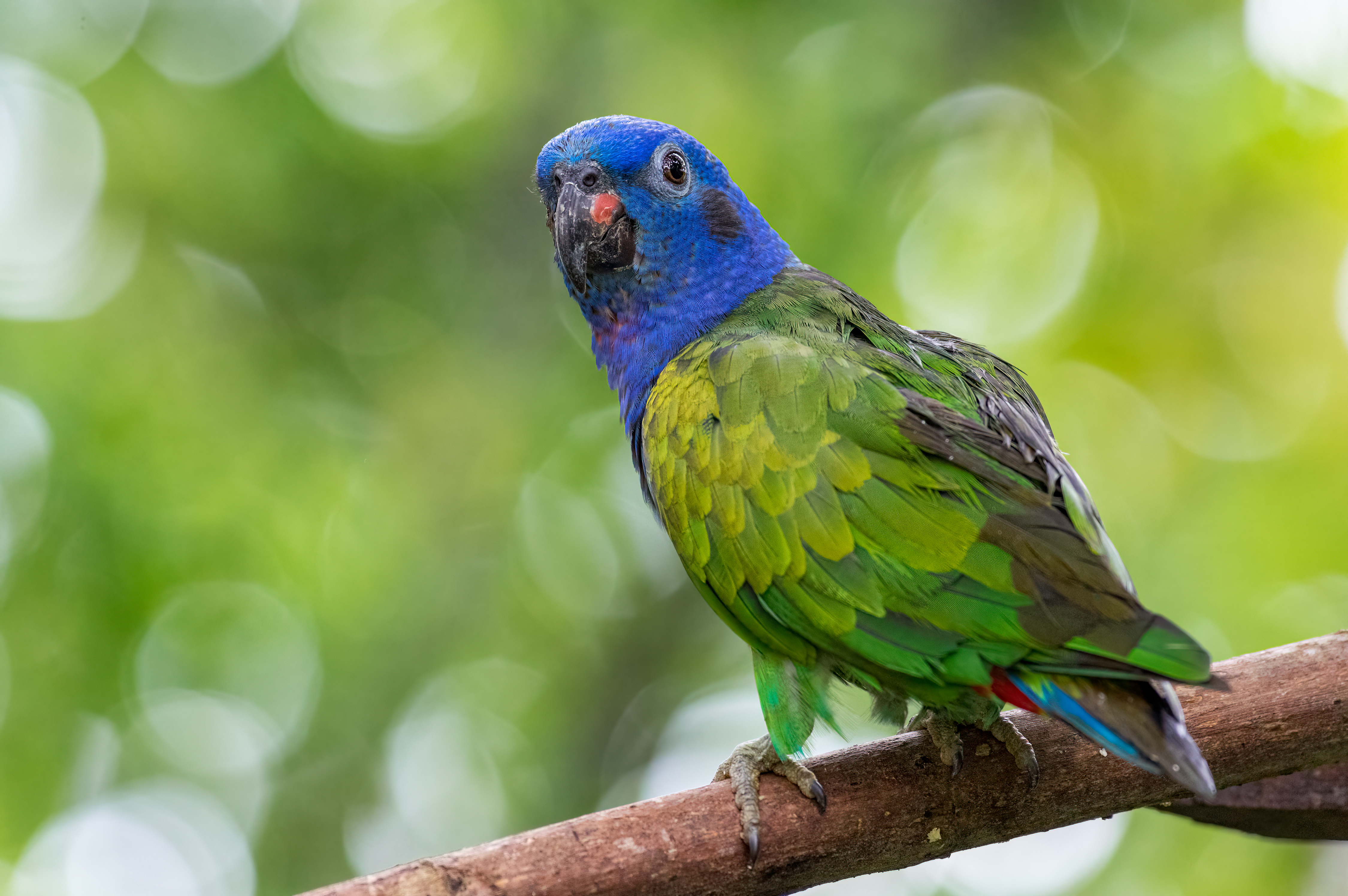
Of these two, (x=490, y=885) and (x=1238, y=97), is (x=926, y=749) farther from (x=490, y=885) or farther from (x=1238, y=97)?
(x=1238, y=97)

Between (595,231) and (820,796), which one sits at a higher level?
(595,231)

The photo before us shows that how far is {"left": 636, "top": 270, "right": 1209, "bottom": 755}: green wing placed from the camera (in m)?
2.94

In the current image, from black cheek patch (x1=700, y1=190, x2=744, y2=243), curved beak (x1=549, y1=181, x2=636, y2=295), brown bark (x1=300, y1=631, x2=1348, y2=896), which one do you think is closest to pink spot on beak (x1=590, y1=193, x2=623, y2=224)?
curved beak (x1=549, y1=181, x2=636, y2=295)

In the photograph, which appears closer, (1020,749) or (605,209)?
(1020,749)

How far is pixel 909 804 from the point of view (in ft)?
11.0

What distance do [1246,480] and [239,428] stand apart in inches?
282

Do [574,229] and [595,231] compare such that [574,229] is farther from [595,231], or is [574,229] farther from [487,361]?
[487,361]

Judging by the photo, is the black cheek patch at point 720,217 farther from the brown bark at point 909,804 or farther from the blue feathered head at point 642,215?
the brown bark at point 909,804

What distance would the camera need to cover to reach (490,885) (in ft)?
9.53

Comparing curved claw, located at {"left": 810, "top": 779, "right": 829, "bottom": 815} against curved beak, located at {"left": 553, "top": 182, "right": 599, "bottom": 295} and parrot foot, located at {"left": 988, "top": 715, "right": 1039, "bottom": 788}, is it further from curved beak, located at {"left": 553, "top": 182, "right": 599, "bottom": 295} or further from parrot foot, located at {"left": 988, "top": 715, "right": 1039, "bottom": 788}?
curved beak, located at {"left": 553, "top": 182, "right": 599, "bottom": 295}

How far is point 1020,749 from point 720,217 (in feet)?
7.41

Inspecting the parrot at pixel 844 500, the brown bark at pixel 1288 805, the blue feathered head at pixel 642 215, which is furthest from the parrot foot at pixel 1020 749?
the blue feathered head at pixel 642 215

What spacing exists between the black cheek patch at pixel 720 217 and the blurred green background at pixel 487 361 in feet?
10.9

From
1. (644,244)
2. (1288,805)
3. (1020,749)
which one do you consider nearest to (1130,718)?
(1020,749)
